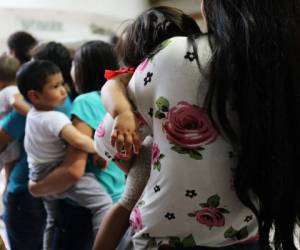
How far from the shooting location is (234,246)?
829 millimetres

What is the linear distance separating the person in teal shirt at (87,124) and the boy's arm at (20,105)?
314 millimetres

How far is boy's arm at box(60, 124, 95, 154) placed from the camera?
135 cm

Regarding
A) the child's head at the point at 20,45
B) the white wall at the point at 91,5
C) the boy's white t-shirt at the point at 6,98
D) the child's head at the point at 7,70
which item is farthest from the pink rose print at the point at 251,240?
the white wall at the point at 91,5

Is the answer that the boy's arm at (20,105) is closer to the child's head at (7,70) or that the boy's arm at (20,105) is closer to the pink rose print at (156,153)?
the child's head at (7,70)

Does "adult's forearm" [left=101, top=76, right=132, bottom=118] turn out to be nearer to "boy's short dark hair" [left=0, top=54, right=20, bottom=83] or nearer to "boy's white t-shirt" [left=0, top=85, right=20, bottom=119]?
"boy's white t-shirt" [left=0, top=85, right=20, bottom=119]

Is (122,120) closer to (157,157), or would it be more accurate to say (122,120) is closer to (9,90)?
(157,157)

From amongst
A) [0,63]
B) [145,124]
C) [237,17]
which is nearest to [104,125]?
[145,124]

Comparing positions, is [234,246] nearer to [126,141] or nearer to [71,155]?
[126,141]

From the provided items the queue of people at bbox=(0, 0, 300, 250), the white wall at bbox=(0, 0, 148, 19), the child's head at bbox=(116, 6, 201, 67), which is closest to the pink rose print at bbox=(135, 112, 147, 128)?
the queue of people at bbox=(0, 0, 300, 250)

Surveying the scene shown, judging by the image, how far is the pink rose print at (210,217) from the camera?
77 centimetres

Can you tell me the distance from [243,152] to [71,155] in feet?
2.60

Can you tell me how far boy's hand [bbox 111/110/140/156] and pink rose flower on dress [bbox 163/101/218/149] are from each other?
0.07 meters

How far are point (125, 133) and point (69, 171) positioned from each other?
0.65 metres

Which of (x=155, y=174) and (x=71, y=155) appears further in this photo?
(x=71, y=155)
